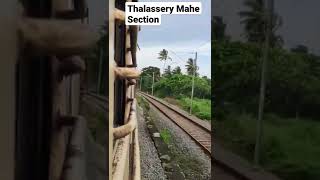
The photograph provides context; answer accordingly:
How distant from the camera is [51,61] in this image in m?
0.66

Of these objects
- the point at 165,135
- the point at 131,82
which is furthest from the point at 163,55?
the point at 165,135

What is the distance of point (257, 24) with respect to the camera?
976mm

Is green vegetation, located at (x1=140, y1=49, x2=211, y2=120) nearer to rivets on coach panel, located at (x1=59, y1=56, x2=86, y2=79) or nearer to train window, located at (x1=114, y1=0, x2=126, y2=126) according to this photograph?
train window, located at (x1=114, y1=0, x2=126, y2=126)

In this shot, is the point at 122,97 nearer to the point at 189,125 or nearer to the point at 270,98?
the point at 189,125

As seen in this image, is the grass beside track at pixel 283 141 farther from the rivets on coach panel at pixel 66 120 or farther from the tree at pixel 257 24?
the rivets on coach panel at pixel 66 120

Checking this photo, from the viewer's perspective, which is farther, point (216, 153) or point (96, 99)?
point (216, 153)

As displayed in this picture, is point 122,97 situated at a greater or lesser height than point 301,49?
lesser

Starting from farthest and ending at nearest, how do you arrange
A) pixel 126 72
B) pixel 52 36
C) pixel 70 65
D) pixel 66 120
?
pixel 126 72 → pixel 66 120 → pixel 70 65 → pixel 52 36

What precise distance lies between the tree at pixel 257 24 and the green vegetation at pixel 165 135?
32cm

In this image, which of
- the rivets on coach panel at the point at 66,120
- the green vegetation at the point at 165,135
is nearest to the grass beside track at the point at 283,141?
the green vegetation at the point at 165,135

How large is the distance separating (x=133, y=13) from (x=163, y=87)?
23 cm

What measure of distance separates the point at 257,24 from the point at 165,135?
0.38 m

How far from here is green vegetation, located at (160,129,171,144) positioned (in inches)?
40.0

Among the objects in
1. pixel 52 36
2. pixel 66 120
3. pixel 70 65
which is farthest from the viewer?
pixel 66 120
